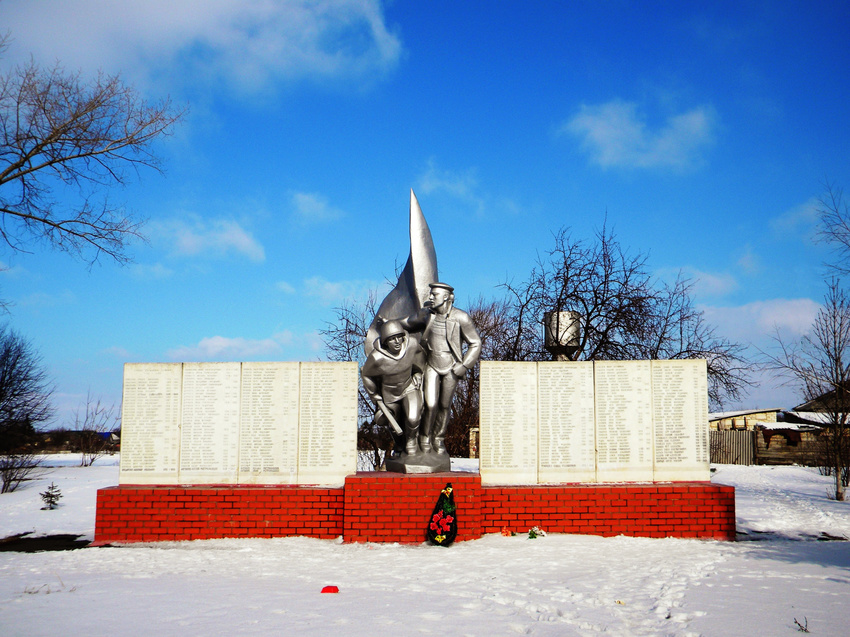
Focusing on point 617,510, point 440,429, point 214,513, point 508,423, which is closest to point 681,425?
point 617,510

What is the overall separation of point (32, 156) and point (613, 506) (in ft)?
33.8

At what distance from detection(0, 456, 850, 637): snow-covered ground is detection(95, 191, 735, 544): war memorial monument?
314mm

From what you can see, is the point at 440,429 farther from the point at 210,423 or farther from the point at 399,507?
the point at 210,423

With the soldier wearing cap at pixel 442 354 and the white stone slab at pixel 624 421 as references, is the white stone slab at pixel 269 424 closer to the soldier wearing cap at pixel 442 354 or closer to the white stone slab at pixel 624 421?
the soldier wearing cap at pixel 442 354

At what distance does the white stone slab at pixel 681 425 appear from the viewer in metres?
7.46

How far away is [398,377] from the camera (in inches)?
304

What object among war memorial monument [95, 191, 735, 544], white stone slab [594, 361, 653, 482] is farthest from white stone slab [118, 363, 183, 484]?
white stone slab [594, 361, 653, 482]

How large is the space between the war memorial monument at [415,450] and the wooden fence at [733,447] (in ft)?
47.7

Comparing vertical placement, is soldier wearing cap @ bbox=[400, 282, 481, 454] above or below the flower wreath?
above

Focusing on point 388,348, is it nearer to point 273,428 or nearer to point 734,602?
point 273,428

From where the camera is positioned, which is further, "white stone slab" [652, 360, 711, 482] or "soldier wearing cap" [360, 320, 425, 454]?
"soldier wearing cap" [360, 320, 425, 454]

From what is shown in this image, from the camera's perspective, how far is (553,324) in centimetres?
1329

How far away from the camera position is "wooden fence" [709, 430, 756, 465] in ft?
67.2

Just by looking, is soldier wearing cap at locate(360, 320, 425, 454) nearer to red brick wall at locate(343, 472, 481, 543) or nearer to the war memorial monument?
the war memorial monument
